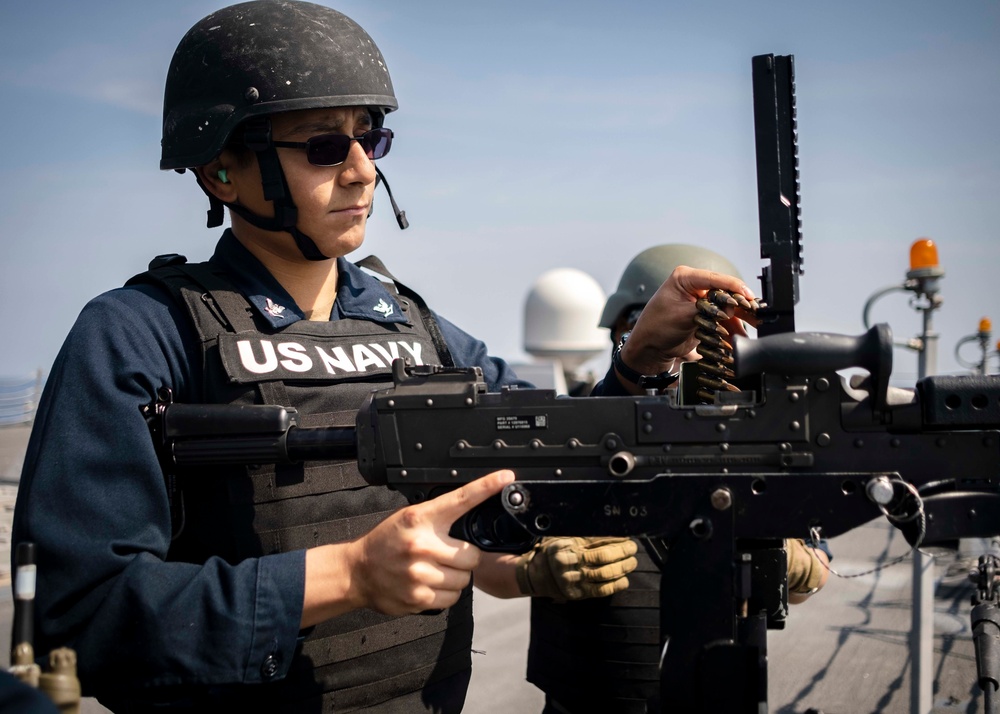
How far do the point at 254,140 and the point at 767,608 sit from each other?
1.95m

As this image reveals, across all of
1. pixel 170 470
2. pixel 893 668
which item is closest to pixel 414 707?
pixel 170 470

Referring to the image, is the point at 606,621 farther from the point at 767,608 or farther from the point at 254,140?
the point at 254,140

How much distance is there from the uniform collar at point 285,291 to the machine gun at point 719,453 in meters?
0.41

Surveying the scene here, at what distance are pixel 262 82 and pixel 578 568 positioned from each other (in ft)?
5.91

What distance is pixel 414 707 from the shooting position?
2.65 meters

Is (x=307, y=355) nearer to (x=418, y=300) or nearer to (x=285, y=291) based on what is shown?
(x=285, y=291)

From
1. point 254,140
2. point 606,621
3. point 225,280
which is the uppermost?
point 254,140

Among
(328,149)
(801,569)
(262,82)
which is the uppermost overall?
(262,82)

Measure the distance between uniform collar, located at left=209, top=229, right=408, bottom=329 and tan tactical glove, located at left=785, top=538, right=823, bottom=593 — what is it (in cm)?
167

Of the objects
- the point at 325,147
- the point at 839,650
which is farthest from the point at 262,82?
the point at 839,650

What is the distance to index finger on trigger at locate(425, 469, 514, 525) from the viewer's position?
2146mm

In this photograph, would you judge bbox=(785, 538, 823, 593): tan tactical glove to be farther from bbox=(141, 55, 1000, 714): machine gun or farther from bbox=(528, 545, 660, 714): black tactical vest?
bbox=(141, 55, 1000, 714): machine gun

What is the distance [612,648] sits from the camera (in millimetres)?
3295

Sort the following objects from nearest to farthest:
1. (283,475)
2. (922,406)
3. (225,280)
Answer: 1. (922,406)
2. (283,475)
3. (225,280)
